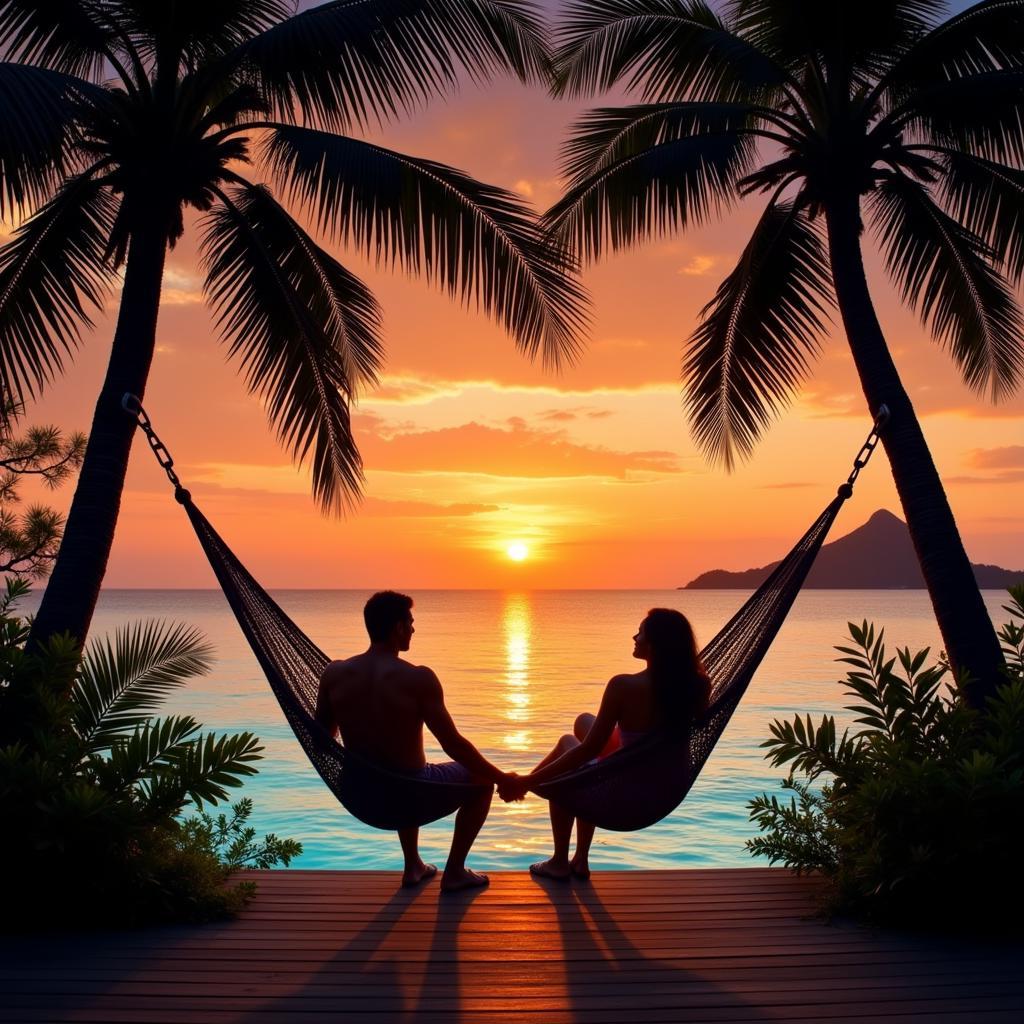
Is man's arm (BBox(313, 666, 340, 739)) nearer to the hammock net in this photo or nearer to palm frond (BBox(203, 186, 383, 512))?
the hammock net

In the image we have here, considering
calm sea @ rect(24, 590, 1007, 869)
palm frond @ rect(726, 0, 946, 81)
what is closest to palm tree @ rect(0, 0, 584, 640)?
palm frond @ rect(726, 0, 946, 81)

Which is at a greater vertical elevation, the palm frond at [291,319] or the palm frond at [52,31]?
the palm frond at [52,31]

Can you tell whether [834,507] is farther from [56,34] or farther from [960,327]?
[56,34]

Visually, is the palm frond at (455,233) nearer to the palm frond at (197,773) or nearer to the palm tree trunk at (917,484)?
the palm tree trunk at (917,484)

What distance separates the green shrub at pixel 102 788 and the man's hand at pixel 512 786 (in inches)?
Answer: 34.4

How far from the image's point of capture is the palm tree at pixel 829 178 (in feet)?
14.6

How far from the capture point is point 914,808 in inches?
123

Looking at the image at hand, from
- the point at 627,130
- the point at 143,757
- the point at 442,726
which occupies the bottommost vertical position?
the point at 143,757

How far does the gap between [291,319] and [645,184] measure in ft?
6.22

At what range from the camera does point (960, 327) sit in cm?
566

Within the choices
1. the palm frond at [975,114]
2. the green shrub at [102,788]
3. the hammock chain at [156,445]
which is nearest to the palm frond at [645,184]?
the palm frond at [975,114]

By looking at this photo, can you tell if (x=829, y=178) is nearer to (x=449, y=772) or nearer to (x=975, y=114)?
(x=975, y=114)

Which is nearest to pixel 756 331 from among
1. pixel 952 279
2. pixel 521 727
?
pixel 952 279

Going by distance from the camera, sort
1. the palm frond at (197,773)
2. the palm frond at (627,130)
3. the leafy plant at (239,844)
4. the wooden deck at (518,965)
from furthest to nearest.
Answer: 1. the palm frond at (627,130)
2. the leafy plant at (239,844)
3. the palm frond at (197,773)
4. the wooden deck at (518,965)
